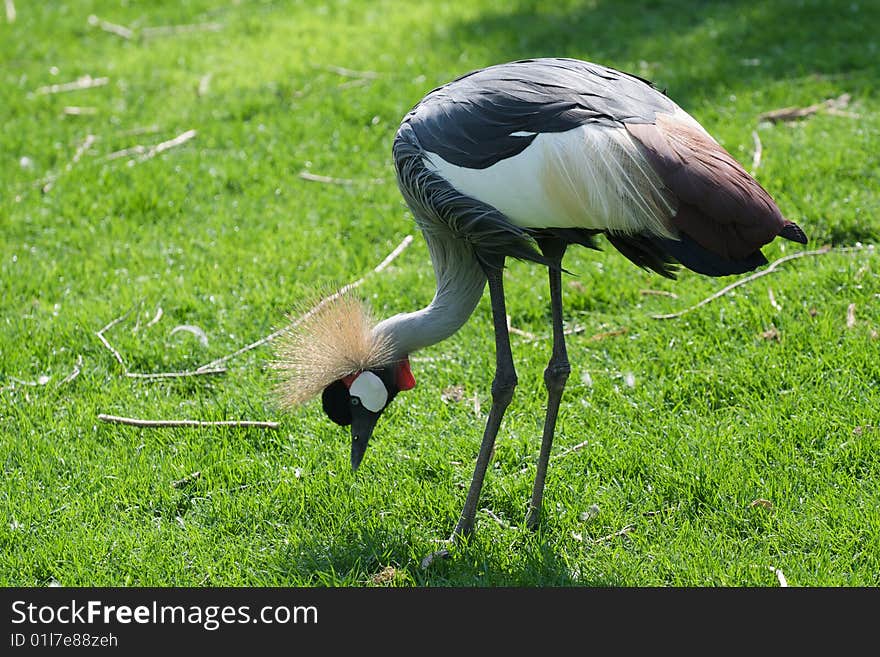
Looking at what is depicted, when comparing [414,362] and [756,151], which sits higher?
[756,151]

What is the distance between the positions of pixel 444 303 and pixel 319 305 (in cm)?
49

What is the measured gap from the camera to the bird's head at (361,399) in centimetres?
395

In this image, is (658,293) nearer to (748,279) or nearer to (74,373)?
(748,279)

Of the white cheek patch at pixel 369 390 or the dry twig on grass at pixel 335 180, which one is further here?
the dry twig on grass at pixel 335 180

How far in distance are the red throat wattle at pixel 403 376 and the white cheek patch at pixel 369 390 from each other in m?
0.07

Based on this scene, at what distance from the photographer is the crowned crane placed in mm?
3342

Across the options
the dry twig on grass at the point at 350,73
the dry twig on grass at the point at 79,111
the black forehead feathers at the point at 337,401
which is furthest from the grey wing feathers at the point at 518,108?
the dry twig on grass at the point at 79,111

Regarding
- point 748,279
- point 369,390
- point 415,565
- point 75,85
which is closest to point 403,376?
point 369,390

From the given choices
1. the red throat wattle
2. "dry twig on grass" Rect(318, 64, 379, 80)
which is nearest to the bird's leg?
the red throat wattle

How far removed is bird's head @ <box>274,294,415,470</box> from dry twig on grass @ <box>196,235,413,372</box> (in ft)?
0.05

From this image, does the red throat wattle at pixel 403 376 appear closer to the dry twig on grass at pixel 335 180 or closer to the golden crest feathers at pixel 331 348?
the golden crest feathers at pixel 331 348

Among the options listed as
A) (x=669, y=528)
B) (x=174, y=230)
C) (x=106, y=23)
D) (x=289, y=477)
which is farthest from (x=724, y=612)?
(x=106, y=23)

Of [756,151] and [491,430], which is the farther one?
[756,151]

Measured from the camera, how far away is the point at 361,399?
3.96 metres
